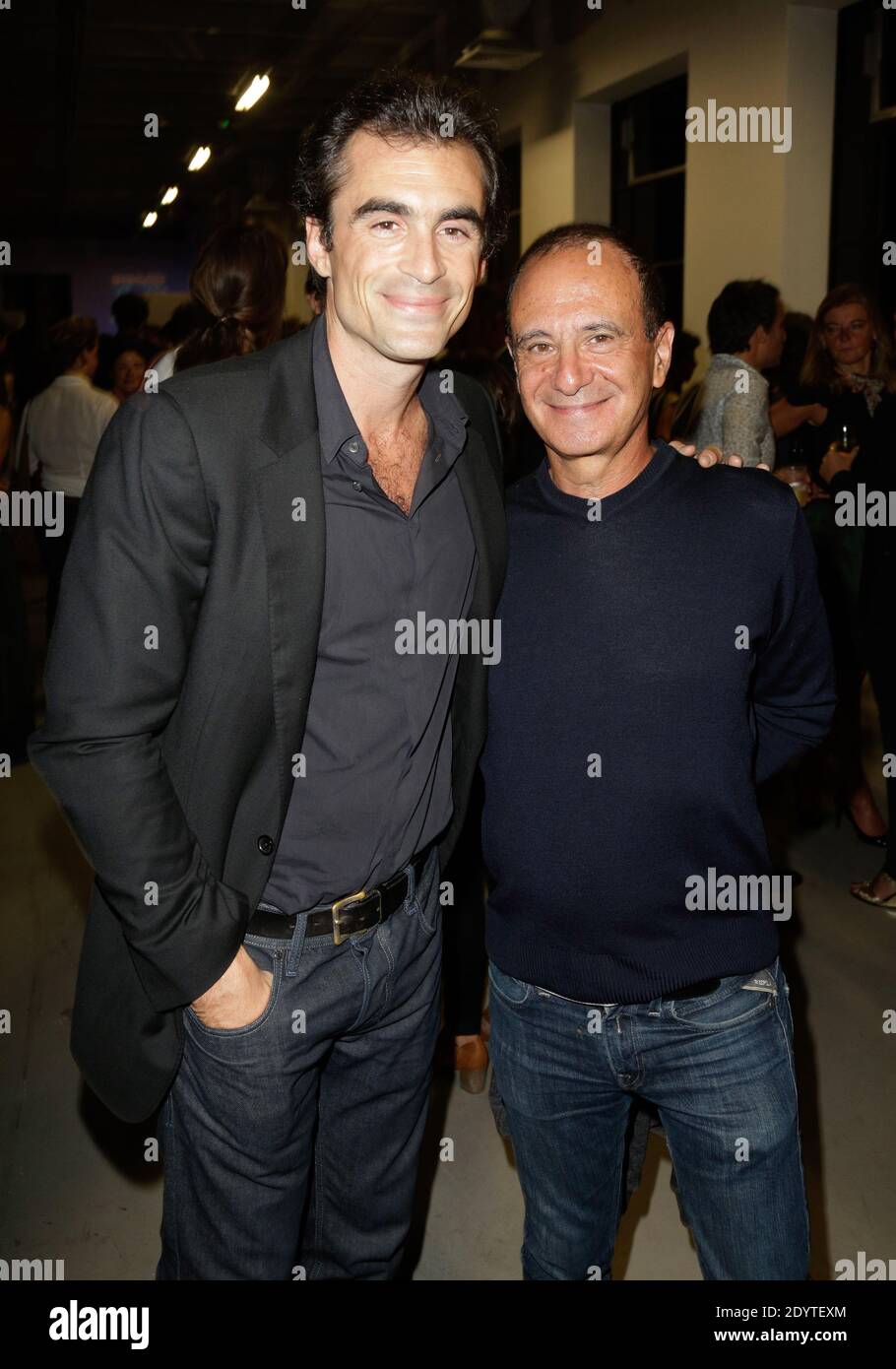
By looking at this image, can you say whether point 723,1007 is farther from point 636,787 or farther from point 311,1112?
point 311,1112

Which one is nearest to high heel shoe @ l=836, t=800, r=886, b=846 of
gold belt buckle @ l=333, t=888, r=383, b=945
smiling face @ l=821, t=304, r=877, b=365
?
smiling face @ l=821, t=304, r=877, b=365

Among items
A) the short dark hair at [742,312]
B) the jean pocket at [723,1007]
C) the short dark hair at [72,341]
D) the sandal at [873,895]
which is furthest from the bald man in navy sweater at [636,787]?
the short dark hair at [72,341]

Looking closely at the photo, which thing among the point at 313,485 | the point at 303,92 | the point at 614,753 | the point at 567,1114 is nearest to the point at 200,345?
the point at 313,485

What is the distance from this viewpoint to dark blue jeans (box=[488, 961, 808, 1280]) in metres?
1.52

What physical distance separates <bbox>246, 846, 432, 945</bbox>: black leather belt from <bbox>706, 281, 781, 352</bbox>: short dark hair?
3074 millimetres

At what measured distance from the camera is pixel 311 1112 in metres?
1.71

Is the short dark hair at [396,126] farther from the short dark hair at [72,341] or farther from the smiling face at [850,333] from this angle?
the short dark hair at [72,341]

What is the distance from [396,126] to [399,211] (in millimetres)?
120

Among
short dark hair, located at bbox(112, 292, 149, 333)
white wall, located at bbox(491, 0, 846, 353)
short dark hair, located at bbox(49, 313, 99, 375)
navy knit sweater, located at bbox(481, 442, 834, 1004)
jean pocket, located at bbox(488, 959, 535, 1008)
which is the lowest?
jean pocket, located at bbox(488, 959, 535, 1008)

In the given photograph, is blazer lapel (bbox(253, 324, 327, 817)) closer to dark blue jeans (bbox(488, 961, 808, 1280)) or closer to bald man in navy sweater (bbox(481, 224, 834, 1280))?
bald man in navy sweater (bbox(481, 224, 834, 1280))

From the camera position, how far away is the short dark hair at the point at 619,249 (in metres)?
1.62

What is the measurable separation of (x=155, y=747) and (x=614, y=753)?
0.60 meters

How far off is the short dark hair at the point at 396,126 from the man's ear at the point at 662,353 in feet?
0.95
